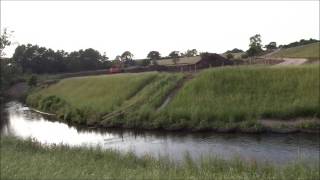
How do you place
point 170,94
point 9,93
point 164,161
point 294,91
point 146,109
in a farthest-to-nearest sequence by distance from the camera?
1. point 9,93
2. point 170,94
3. point 146,109
4. point 294,91
5. point 164,161

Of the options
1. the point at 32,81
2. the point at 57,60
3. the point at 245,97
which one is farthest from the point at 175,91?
the point at 57,60

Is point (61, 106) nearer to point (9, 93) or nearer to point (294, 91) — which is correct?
point (294, 91)

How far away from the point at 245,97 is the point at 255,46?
25.2 m

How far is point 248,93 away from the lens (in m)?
A: 47.0

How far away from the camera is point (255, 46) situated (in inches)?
2751

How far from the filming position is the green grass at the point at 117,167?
14922 mm

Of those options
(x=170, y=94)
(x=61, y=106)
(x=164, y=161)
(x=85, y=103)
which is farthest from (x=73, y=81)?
(x=164, y=161)

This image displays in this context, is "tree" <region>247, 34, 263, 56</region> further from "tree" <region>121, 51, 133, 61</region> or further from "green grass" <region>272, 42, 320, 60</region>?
"tree" <region>121, 51, 133, 61</region>

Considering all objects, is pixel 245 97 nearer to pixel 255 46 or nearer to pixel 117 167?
pixel 255 46

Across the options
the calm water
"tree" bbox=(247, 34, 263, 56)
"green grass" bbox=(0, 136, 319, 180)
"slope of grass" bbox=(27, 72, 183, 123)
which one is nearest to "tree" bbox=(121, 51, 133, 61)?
"slope of grass" bbox=(27, 72, 183, 123)

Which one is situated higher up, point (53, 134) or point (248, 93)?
point (248, 93)

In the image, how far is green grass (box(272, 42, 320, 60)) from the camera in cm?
5794

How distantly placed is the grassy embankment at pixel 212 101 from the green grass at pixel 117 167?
60.7 feet

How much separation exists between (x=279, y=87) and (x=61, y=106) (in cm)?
3293
